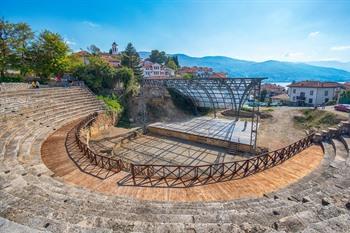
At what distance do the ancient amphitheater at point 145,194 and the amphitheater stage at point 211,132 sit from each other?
5844 mm

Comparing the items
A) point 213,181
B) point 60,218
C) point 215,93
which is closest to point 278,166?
point 213,181

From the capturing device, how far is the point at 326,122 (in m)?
23.8

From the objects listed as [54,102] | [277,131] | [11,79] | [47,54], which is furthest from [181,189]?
[11,79]

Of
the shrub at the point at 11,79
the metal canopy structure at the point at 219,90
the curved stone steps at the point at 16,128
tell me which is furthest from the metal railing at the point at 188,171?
the shrub at the point at 11,79

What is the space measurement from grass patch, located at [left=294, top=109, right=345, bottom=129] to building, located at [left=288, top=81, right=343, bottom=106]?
1600cm

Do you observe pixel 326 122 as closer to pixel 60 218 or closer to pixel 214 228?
pixel 214 228

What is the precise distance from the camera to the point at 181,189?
791cm

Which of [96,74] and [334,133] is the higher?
[96,74]

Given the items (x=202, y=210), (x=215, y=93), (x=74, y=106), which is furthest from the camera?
(x=215, y=93)

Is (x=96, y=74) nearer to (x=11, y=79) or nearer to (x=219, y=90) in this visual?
(x=11, y=79)

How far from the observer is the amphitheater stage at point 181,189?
737 cm

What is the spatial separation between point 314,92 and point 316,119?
1958 cm

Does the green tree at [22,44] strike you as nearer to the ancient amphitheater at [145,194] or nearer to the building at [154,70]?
the ancient amphitheater at [145,194]

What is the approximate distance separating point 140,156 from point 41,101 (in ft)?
37.2
